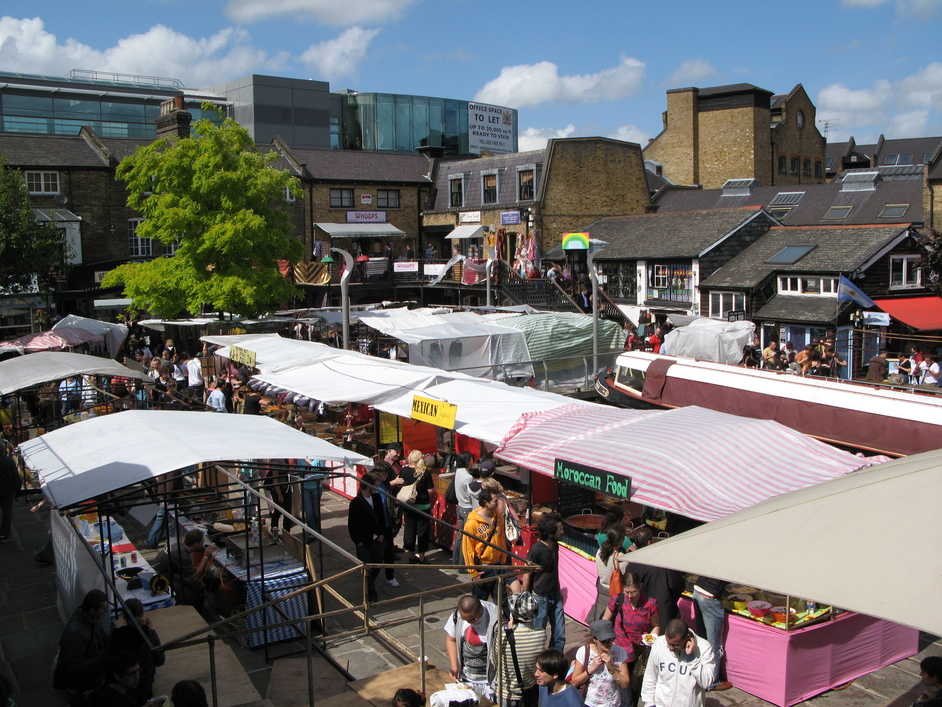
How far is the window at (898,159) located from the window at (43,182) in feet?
191

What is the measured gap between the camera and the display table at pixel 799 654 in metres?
7.46

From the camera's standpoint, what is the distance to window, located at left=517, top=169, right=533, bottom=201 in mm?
39688

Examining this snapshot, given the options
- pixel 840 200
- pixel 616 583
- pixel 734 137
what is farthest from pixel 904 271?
pixel 734 137

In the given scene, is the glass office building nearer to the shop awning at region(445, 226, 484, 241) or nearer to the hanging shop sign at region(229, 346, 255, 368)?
the shop awning at region(445, 226, 484, 241)

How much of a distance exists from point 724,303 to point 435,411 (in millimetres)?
21631

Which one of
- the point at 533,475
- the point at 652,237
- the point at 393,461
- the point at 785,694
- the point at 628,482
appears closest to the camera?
the point at 785,694

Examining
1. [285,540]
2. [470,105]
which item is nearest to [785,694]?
[285,540]

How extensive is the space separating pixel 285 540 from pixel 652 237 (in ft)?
93.4

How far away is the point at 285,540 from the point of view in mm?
9680

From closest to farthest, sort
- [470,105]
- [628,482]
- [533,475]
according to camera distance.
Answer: [628,482] < [533,475] < [470,105]

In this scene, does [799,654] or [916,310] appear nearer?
[799,654]

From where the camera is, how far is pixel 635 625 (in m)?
7.10

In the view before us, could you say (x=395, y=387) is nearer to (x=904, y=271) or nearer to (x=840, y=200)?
(x=904, y=271)

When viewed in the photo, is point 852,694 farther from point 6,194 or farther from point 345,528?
point 6,194
